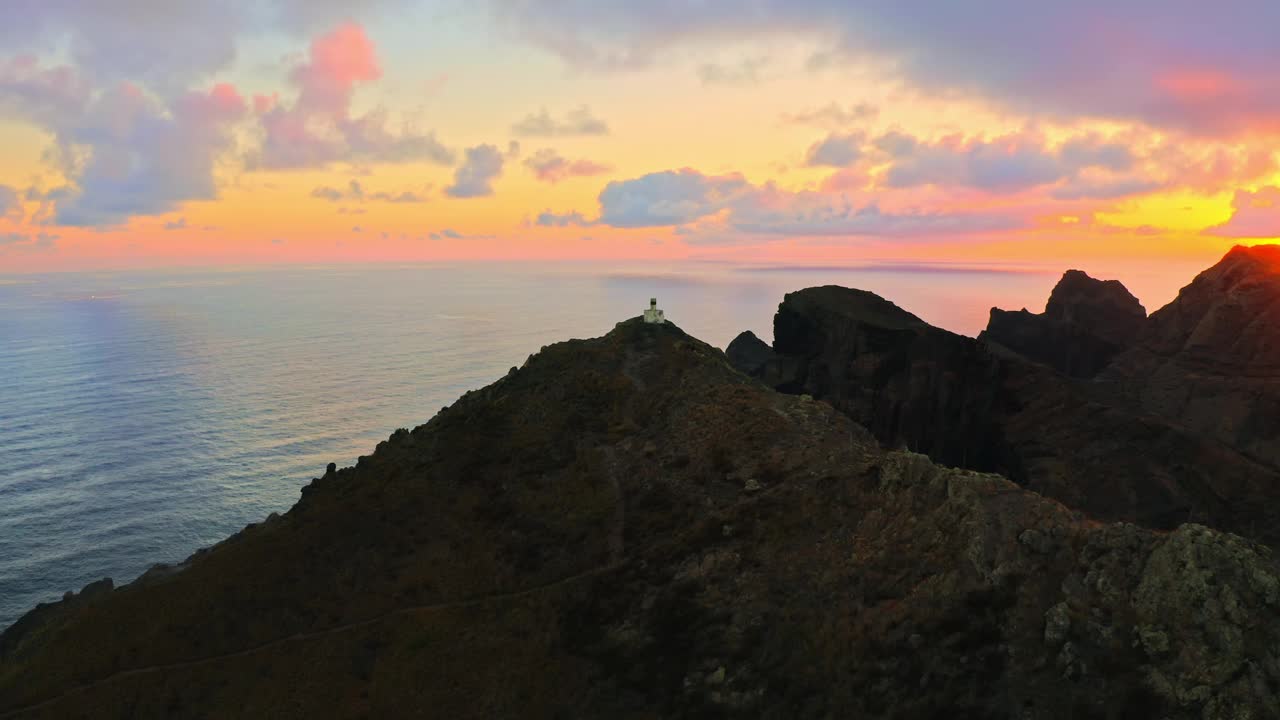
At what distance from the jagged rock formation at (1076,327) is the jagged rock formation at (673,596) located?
111 meters

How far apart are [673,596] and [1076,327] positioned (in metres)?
137

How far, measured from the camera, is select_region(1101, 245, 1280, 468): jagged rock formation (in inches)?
3780

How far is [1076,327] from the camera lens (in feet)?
469

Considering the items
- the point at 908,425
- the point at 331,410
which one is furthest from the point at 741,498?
the point at 331,410

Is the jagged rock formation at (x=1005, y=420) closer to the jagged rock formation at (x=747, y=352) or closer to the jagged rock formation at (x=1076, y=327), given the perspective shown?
the jagged rock formation at (x=747, y=352)

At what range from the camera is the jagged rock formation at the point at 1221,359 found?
96000mm

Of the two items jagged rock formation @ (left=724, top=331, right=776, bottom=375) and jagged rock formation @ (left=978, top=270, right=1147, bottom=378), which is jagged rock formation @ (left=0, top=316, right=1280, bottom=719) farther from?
jagged rock formation @ (left=978, top=270, right=1147, bottom=378)

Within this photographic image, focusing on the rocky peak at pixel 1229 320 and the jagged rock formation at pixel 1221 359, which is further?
the rocky peak at pixel 1229 320

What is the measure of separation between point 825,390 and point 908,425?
457 inches

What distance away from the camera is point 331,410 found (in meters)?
160

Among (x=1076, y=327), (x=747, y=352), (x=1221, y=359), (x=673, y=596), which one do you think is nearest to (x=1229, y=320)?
(x=1221, y=359)

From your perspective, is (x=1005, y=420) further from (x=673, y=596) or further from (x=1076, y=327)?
(x=1076, y=327)

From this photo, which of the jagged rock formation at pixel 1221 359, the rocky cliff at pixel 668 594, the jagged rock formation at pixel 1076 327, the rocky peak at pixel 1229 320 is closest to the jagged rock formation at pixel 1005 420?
the jagged rock formation at pixel 1221 359

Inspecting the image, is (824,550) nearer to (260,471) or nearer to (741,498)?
(741,498)
